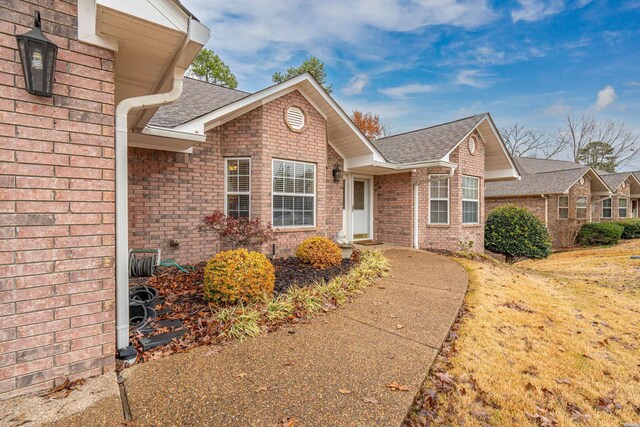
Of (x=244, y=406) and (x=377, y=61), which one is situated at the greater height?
(x=377, y=61)

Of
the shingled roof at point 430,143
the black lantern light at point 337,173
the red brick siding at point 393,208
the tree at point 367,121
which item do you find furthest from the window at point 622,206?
the black lantern light at point 337,173

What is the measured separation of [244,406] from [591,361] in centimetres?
399

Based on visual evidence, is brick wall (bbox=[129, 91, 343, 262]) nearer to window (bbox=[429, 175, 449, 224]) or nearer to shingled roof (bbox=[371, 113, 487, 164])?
shingled roof (bbox=[371, 113, 487, 164])

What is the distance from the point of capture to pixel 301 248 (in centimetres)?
679

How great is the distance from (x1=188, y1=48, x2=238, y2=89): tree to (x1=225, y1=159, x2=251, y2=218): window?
17.2 m

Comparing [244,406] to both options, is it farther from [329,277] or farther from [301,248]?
[301,248]

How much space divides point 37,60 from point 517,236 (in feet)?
47.5

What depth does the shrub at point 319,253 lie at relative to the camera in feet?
21.5

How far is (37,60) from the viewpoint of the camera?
2.22m

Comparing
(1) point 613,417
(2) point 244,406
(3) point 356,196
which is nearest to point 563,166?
(3) point 356,196

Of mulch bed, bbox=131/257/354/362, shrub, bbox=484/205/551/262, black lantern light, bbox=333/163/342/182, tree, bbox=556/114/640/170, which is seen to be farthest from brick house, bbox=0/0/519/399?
tree, bbox=556/114/640/170

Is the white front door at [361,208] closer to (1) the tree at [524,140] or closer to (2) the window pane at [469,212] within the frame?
(2) the window pane at [469,212]

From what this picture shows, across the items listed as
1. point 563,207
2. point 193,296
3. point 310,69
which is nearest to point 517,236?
point 563,207

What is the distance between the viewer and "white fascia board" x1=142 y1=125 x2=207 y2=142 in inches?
213
